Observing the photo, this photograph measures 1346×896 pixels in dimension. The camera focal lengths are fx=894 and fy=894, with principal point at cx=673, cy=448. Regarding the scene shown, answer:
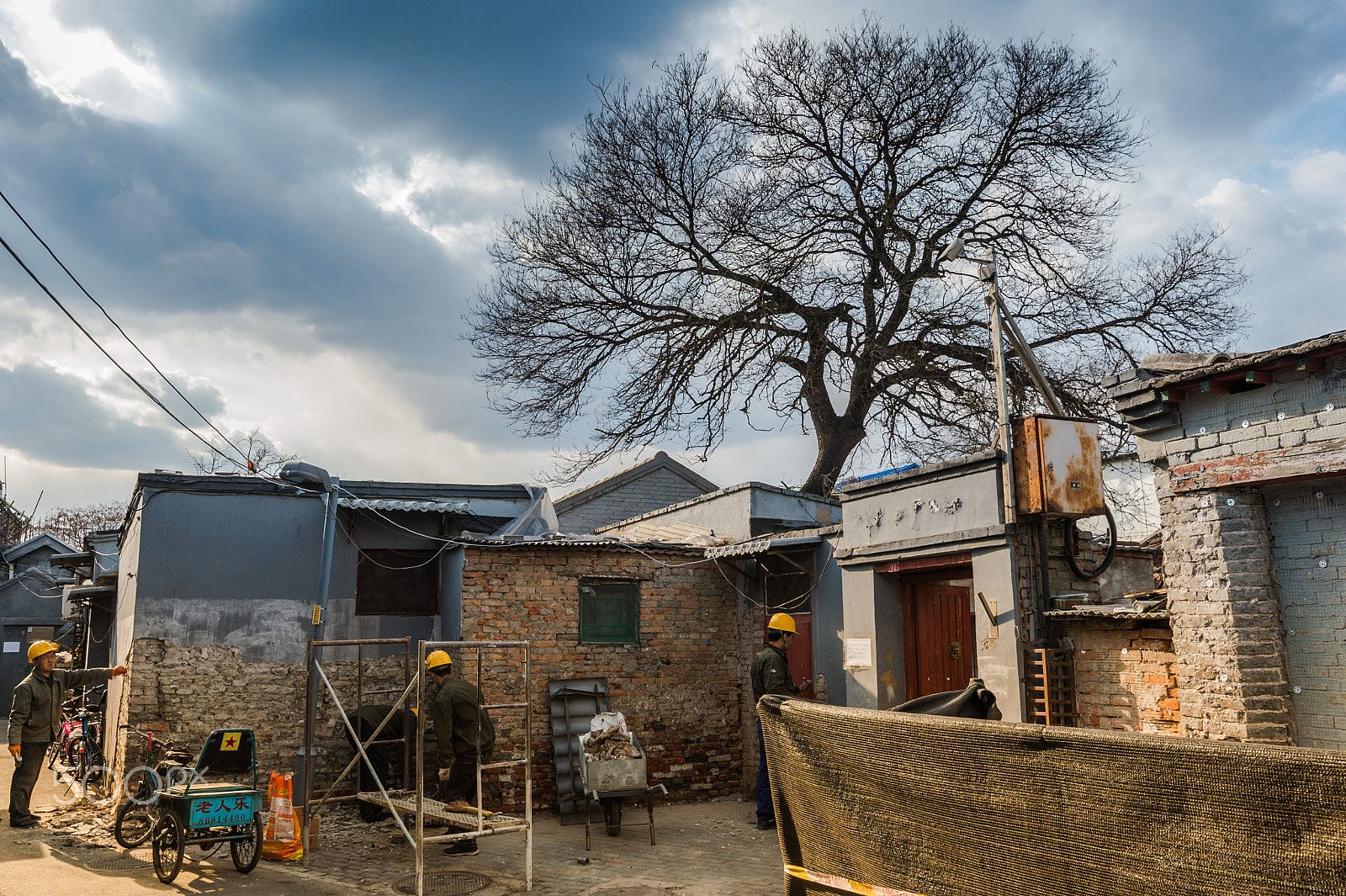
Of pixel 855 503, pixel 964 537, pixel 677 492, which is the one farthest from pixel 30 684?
pixel 677 492

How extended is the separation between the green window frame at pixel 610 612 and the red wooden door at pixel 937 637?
4085 millimetres

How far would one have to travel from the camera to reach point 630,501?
2384 cm

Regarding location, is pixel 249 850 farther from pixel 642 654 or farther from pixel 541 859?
pixel 642 654

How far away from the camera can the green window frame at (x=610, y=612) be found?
12.3m

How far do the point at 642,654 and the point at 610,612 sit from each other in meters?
0.72

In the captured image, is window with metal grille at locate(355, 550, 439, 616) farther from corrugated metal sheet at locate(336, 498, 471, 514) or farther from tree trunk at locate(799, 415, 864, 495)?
tree trunk at locate(799, 415, 864, 495)

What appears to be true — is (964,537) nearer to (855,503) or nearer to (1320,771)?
(855,503)

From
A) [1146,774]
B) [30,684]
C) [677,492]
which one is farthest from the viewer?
[677,492]

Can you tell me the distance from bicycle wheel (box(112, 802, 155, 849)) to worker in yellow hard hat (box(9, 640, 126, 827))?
61.1 inches

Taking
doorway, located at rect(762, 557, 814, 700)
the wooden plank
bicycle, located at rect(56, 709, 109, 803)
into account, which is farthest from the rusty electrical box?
bicycle, located at rect(56, 709, 109, 803)

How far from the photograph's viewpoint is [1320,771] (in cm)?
288

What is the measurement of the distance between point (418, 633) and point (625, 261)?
27.7ft

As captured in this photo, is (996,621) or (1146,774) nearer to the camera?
(1146,774)

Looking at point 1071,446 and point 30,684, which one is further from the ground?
point 1071,446
